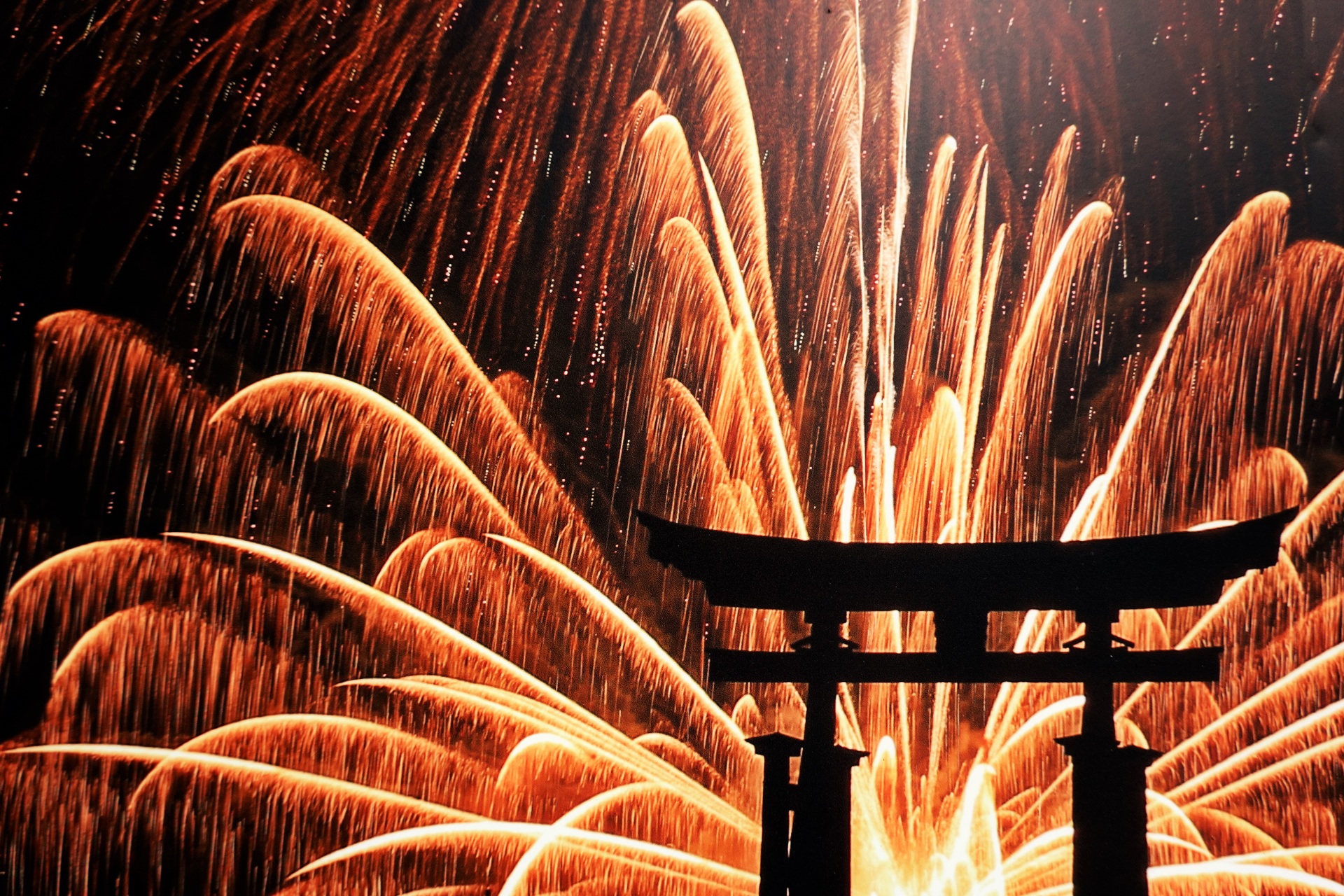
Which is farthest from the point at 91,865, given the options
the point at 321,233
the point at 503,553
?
the point at 321,233

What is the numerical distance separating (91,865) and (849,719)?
23.4 feet

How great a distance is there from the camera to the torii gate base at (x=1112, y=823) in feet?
20.0

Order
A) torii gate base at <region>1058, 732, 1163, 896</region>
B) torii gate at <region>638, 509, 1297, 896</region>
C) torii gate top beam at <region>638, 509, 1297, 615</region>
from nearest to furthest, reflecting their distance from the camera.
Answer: torii gate base at <region>1058, 732, 1163, 896</region> → torii gate at <region>638, 509, 1297, 896</region> → torii gate top beam at <region>638, 509, 1297, 615</region>

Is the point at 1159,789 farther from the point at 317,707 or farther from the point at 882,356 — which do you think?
the point at 317,707

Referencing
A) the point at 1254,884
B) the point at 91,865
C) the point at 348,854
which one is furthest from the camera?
the point at 1254,884

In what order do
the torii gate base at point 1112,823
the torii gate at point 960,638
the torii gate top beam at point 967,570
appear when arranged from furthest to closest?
the torii gate top beam at point 967,570 → the torii gate at point 960,638 → the torii gate base at point 1112,823

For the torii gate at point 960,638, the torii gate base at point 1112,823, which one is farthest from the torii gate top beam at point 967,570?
the torii gate base at point 1112,823

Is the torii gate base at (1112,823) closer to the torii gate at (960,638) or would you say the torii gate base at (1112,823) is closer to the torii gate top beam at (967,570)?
the torii gate at (960,638)

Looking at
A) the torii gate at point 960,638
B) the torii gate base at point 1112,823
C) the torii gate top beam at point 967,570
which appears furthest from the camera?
the torii gate top beam at point 967,570

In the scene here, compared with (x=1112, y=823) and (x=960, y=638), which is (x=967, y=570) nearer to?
(x=960, y=638)

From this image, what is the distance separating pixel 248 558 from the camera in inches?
415

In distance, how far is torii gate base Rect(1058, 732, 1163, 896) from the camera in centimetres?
610

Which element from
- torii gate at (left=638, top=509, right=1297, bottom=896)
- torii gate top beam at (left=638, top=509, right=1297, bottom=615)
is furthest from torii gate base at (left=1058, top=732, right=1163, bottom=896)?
torii gate top beam at (left=638, top=509, right=1297, bottom=615)

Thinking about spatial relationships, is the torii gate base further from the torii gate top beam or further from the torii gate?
the torii gate top beam
